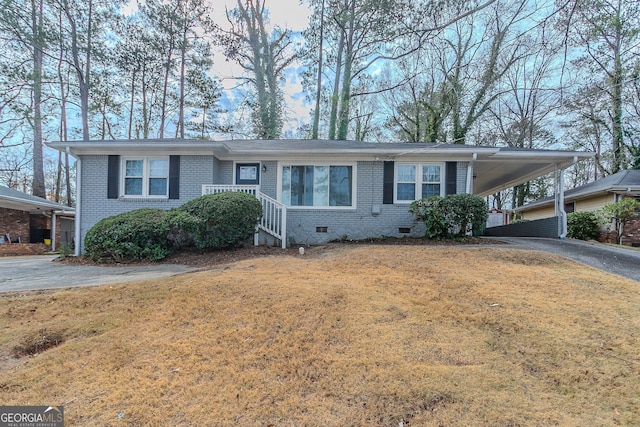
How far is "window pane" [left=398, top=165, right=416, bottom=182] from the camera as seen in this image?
8.91 m

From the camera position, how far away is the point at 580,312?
3.07 meters

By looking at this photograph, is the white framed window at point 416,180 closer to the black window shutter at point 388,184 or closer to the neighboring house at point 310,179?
the neighboring house at point 310,179

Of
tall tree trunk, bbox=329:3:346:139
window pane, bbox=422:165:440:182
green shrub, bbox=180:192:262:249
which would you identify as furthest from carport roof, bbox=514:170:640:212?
green shrub, bbox=180:192:262:249

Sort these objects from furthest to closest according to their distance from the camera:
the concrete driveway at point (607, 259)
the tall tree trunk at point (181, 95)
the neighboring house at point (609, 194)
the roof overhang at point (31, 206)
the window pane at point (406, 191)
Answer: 1. the tall tree trunk at point (181, 95)
2. the roof overhang at point (31, 206)
3. the neighboring house at point (609, 194)
4. the window pane at point (406, 191)
5. the concrete driveway at point (607, 259)

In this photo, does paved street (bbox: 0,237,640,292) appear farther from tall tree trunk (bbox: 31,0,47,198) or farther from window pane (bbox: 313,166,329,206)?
tall tree trunk (bbox: 31,0,47,198)

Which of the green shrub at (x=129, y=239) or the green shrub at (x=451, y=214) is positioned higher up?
the green shrub at (x=451, y=214)

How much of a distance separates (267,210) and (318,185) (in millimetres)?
1825

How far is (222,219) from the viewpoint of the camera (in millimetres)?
6695

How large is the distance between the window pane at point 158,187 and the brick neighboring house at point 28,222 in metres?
7.23

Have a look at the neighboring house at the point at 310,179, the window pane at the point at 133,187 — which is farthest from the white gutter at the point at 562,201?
the window pane at the point at 133,187

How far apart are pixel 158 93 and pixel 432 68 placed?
17831 millimetres

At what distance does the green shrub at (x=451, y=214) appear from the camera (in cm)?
760

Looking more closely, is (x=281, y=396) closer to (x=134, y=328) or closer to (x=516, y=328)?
(x=134, y=328)

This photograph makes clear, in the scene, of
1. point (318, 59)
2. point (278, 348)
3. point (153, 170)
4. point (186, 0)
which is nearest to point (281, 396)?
point (278, 348)
